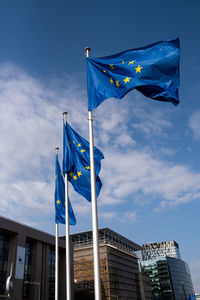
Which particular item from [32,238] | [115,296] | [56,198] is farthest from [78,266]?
[56,198]

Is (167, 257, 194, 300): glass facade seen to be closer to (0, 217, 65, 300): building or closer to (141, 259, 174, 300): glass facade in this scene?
(141, 259, 174, 300): glass facade

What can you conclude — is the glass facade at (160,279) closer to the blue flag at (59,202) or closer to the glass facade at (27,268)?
the glass facade at (27,268)

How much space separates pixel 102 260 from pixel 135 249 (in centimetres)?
4084

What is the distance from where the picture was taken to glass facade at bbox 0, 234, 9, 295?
4584 centimetres

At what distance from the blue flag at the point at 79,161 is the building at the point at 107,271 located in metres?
67.1

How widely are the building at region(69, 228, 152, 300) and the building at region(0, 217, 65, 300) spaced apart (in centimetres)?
2163

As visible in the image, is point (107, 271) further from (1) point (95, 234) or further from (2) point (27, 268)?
(1) point (95, 234)

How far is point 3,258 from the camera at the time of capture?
47.2 meters

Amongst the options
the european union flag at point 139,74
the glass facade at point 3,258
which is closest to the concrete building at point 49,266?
the glass facade at point 3,258

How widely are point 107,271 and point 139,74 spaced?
245 feet

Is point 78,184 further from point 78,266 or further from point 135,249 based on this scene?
point 135,249

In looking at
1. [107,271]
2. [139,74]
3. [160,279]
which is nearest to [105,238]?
[107,271]

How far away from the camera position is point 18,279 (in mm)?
47312

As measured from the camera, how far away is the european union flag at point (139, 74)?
13.9m
